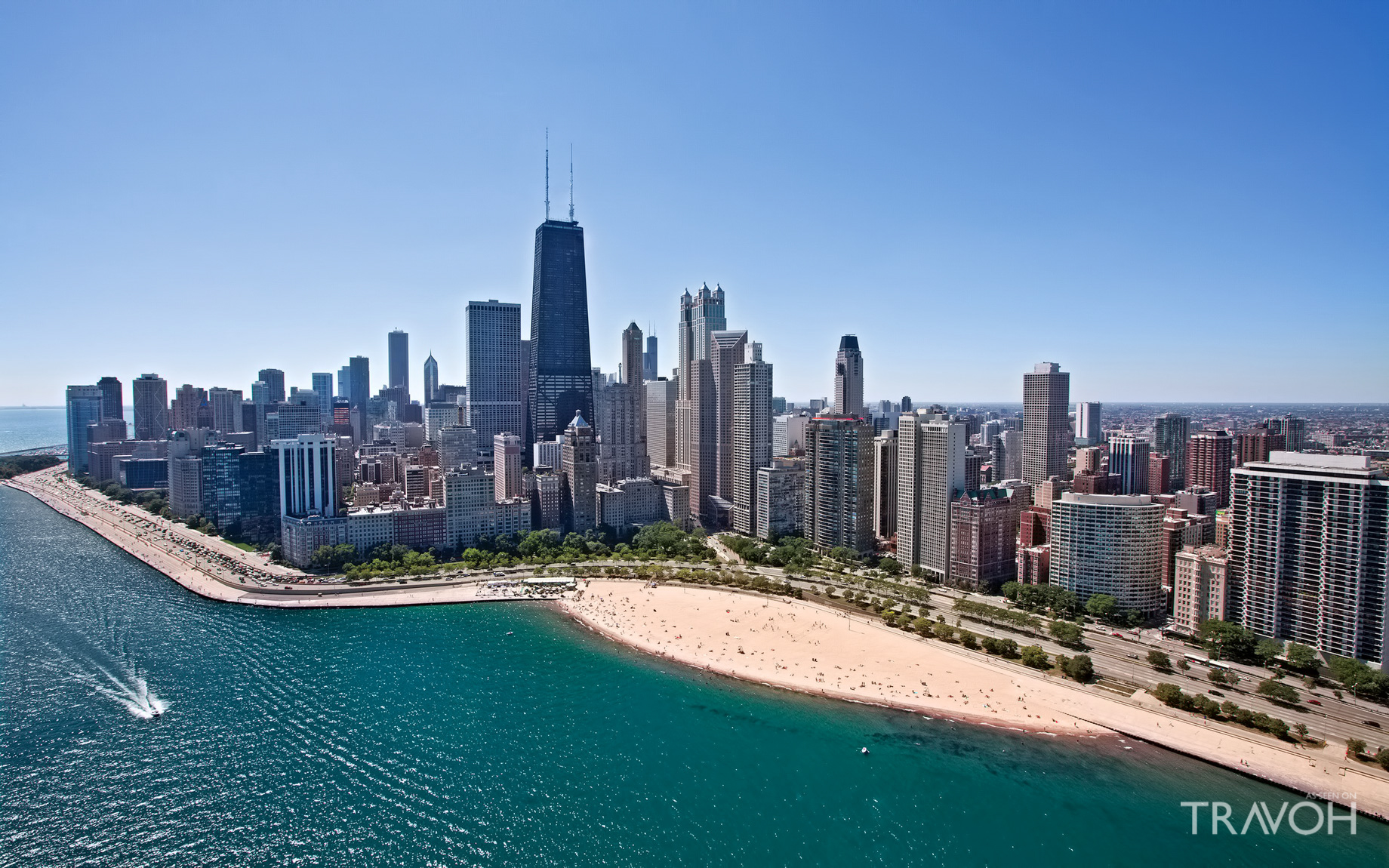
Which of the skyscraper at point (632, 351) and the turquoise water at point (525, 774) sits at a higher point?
the skyscraper at point (632, 351)

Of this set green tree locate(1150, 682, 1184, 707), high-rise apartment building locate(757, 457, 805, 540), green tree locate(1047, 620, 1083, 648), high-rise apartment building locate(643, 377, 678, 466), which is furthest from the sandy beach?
high-rise apartment building locate(643, 377, 678, 466)

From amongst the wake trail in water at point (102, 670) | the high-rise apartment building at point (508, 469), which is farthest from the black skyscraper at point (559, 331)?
the wake trail in water at point (102, 670)

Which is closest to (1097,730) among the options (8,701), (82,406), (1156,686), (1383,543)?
(1156,686)

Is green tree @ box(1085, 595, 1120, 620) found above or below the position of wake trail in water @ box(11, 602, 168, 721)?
above

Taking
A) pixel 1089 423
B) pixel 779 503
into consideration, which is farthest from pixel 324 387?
pixel 1089 423

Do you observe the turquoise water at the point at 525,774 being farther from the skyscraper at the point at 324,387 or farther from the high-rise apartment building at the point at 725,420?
the skyscraper at the point at 324,387

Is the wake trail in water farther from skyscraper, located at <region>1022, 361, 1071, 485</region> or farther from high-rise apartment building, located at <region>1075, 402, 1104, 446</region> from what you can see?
high-rise apartment building, located at <region>1075, 402, 1104, 446</region>
